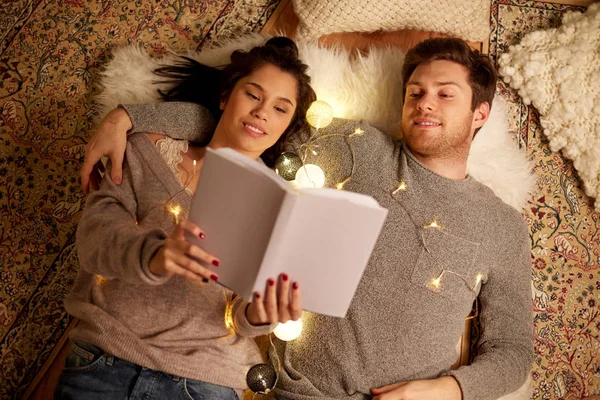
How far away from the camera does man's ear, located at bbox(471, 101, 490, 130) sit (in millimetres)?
1728

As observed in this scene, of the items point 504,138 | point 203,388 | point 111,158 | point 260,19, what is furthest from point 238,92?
point 504,138

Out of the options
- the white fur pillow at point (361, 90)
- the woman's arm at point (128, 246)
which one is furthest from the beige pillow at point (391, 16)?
the woman's arm at point (128, 246)

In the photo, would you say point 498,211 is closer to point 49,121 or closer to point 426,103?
point 426,103

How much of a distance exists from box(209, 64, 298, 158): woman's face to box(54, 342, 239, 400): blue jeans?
0.66 metres

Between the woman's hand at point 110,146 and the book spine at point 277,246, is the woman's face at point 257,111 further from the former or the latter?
the book spine at point 277,246

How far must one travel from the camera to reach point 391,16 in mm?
1827

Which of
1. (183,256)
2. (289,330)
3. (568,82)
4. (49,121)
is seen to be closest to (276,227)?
(183,256)

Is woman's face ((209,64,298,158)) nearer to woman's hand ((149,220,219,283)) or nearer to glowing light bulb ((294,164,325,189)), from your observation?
glowing light bulb ((294,164,325,189))

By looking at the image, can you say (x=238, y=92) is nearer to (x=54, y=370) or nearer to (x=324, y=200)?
(x=324, y=200)

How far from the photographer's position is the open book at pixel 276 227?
101 centimetres

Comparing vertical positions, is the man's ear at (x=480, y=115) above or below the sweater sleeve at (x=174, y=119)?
above

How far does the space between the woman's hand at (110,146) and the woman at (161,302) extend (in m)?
0.03

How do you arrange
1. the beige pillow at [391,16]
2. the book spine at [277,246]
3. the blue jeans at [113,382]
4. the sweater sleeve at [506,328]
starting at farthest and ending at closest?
the beige pillow at [391,16] → the sweater sleeve at [506,328] → the blue jeans at [113,382] → the book spine at [277,246]

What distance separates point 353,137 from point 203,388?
888mm
